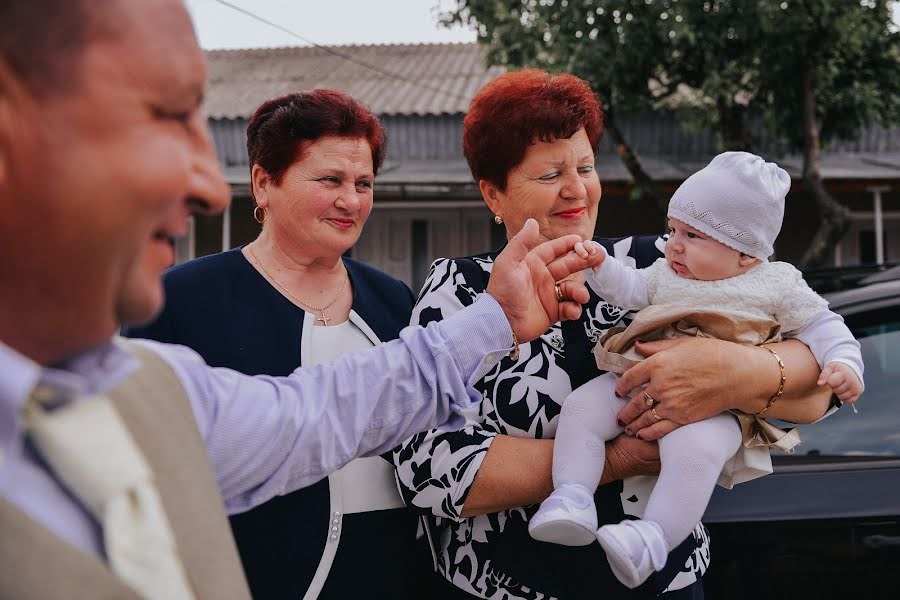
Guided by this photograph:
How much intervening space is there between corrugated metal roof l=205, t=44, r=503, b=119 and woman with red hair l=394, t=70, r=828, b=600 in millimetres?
11250

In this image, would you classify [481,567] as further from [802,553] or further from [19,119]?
[19,119]

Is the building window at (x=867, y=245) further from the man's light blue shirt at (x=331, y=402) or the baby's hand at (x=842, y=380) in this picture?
the man's light blue shirt at (x=331, y=402)

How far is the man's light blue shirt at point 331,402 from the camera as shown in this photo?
1.16 meters

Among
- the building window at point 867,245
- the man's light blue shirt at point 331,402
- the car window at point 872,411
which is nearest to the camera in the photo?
the man's light blue shirt at point 331,402

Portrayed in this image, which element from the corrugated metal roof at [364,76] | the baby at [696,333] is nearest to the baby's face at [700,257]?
the baby at [696,333]

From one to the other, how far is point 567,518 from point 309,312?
921mm

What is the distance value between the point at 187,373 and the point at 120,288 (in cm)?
43

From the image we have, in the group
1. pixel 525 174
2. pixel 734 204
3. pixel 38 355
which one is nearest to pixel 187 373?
pixel 38 355

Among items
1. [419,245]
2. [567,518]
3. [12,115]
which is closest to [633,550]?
[567,518]

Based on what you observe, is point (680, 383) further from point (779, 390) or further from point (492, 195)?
point (492, 195)

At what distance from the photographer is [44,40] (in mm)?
656

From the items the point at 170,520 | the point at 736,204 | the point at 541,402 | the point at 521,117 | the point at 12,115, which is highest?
the point at 521,117

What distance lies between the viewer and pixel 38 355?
2.43ft

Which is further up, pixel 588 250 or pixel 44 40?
pixel 44 40
